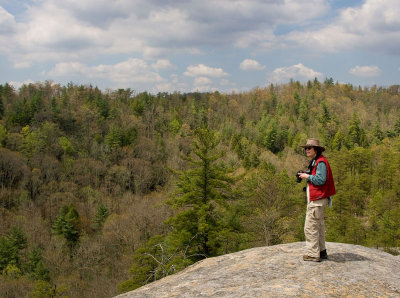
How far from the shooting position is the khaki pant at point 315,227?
575cm

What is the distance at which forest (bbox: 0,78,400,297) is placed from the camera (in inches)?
658

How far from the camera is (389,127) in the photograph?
81250 millimetres

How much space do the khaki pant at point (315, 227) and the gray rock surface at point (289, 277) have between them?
244 millimetres

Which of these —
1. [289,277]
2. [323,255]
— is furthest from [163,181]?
[289,277]

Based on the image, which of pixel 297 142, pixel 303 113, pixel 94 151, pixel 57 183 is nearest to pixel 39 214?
pixel 57 183

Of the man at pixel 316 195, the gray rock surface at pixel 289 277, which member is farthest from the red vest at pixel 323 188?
the gray rock surface at pixel 289 277

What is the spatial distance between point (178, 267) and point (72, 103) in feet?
273

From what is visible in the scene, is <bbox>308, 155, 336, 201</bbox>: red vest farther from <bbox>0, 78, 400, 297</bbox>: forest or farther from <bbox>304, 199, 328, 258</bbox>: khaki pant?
<bbox>0, 78, 400, 297</bbox>: forest

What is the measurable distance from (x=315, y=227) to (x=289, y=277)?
3.77 feet

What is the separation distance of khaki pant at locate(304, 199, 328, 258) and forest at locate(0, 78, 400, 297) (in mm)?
2885

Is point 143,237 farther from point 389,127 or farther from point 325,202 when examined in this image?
point 389,127

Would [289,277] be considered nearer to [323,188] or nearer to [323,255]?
[323,255]

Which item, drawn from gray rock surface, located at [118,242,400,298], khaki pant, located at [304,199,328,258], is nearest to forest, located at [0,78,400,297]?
gray rock surface, located at [118,242,400,298]

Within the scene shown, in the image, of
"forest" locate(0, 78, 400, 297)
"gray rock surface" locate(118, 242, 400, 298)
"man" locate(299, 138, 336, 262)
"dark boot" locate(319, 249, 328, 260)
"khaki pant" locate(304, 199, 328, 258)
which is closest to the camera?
"gray rock surface" locate(118, 242, 400, 298)
